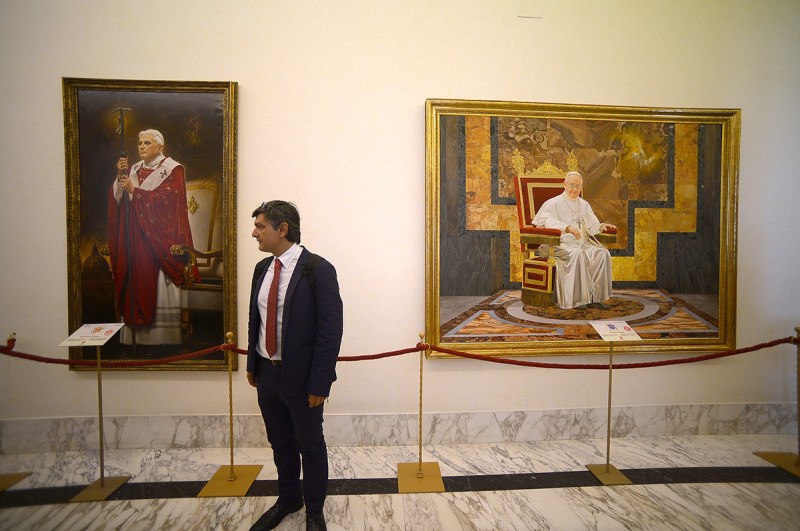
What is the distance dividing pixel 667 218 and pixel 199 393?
5.51 m

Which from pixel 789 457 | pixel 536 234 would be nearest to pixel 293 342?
pixel 536 234

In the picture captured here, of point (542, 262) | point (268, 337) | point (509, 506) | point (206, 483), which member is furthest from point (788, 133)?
point (206, 483)

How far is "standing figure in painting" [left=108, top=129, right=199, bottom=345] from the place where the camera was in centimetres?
398

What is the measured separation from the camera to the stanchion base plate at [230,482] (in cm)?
334

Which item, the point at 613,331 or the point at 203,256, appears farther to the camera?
the point at 203,256

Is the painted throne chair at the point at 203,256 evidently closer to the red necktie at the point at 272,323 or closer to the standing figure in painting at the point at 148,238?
the standing figure in painting at the point at 148,238

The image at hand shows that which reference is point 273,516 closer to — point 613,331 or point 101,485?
point 101,485

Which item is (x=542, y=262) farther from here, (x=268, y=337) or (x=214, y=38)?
(x=214, y=38)

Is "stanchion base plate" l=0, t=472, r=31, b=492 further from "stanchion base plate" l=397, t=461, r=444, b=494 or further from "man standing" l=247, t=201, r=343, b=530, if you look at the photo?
"stanchion base plate" l=397, t=461, r=444, b=494

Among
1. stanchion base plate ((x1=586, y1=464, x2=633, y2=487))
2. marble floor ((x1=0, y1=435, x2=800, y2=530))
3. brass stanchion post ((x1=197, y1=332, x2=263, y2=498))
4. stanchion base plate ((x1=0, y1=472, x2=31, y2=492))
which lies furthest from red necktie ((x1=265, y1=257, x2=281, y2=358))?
stanchion base plate ((x1=586, y1=464, x2=633, y2=487))

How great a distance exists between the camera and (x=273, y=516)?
2.91 meters

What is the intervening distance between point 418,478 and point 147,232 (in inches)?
144

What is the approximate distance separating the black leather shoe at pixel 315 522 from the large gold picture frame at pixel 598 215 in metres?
1.93

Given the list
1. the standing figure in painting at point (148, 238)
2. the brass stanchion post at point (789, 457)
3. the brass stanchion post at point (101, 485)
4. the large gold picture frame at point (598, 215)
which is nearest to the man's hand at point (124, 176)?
the standing figure in painting at point (148, 238)
